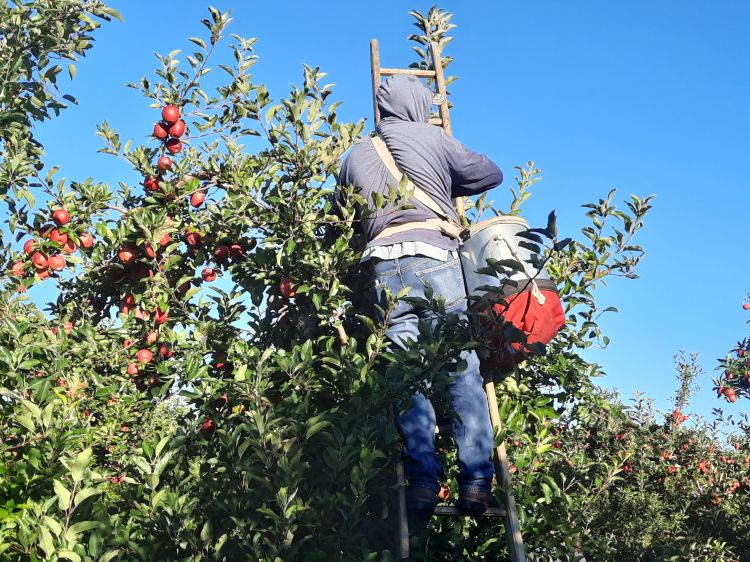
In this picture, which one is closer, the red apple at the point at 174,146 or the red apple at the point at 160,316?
the red apple at the point at 160,316

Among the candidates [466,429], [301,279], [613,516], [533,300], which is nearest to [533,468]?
[466,429]

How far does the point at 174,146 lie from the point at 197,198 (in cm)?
37

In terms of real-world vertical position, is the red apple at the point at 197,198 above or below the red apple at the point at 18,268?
above

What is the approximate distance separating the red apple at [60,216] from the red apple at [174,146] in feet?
2.10

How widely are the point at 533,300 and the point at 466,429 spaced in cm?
61

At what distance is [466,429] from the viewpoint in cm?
320

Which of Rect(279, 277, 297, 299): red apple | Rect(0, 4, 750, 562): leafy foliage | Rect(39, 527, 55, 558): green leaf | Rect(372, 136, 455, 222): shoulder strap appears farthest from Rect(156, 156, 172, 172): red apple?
Rect(39, 527, 55, 558): green leaf

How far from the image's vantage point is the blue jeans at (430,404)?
307cm

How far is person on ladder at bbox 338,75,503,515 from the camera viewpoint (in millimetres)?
3105

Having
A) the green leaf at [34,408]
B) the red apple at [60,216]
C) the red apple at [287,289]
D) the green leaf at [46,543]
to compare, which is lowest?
the green leaf at [46,543]

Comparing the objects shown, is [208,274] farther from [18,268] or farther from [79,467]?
[79,467]

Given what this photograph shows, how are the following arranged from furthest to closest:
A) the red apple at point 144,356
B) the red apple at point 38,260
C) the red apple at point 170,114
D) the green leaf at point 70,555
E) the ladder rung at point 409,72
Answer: the ladder rung at point 409,72 → the red apple at point 170,114 → the red apple at point 38,260 → the red apple at point 144,356 → the green leaf at point 70,555

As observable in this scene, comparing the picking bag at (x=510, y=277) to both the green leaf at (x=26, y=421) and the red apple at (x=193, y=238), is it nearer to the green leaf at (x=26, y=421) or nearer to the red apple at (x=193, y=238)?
the red apple at (x=193, y=238)

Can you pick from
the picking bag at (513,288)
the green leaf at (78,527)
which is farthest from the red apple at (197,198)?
the green leaf at (78,527)
